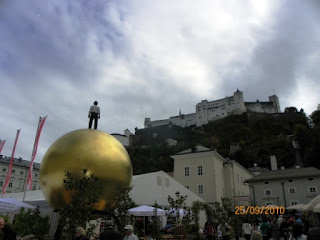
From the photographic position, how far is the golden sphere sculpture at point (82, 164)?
742cm

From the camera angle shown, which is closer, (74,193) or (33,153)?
(74,193)

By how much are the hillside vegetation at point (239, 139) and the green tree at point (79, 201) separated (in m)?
70.7

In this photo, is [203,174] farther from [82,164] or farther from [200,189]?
[82,164]

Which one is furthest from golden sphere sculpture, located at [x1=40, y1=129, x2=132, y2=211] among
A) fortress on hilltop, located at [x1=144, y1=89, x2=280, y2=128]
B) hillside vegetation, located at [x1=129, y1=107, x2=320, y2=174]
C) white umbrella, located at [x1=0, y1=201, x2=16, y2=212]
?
fortress on hilltop, located at [x1=144, y1=89, x2=280, y2=128]

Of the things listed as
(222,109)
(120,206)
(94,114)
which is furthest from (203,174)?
(222,109)

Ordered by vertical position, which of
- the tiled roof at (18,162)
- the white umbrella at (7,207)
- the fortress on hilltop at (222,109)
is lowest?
the white umbrella at (7,207)

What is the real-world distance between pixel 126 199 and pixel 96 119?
3395 millimetres


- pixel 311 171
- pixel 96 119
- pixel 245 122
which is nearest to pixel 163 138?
pixel 245 122

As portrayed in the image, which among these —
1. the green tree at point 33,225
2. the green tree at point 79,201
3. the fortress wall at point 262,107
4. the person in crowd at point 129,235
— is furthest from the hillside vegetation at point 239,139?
the green tree at point 79,201

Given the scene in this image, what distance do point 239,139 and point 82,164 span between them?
97156 mm

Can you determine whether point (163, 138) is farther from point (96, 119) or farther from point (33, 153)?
point (96, 119)

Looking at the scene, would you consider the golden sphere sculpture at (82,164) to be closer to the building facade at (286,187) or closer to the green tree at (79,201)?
the green tree at (79,201)

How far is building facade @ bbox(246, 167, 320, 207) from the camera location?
37562 millimetres

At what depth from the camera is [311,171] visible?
38.6m
